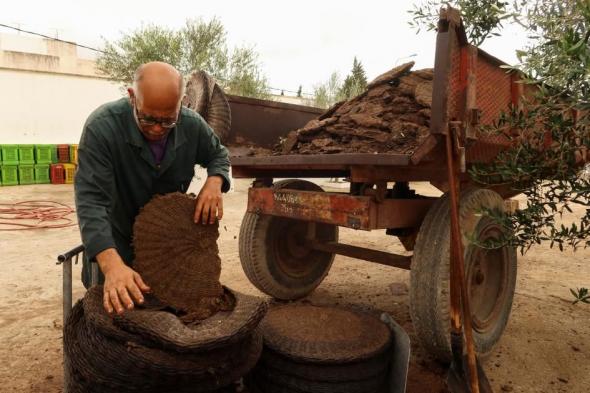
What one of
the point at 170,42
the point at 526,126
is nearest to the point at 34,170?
the point at 170,42

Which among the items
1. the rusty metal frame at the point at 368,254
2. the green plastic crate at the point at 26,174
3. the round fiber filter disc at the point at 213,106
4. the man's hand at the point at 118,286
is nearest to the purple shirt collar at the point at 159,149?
the man's hand at the point at 118,286

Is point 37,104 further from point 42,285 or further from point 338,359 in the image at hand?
point 338,359

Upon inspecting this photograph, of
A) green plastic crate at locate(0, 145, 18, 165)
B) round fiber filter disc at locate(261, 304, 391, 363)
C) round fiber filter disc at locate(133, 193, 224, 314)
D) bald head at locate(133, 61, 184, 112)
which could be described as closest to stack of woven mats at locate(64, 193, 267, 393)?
round fiber filter disc at locate(133, 193, 224, 314)

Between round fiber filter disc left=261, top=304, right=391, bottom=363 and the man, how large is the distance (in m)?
0.74

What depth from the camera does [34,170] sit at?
13.7 metres

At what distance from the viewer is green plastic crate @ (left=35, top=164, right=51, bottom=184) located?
542 inches

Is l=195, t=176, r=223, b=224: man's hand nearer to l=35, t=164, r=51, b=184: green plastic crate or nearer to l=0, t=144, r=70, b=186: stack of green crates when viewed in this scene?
l=0, t=144, r=70, b=186: stack of green crates

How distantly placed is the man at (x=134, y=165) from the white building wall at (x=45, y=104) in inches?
674

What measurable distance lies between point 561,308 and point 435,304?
7.10ft

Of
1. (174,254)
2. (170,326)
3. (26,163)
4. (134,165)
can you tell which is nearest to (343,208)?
(174,254)

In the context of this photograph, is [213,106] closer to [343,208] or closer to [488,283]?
[343,208]

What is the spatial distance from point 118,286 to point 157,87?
77cm

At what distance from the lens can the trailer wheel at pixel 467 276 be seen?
2447 millimetres

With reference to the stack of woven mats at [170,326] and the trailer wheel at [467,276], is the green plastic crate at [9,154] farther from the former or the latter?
the trailer wheel at [467,276]
